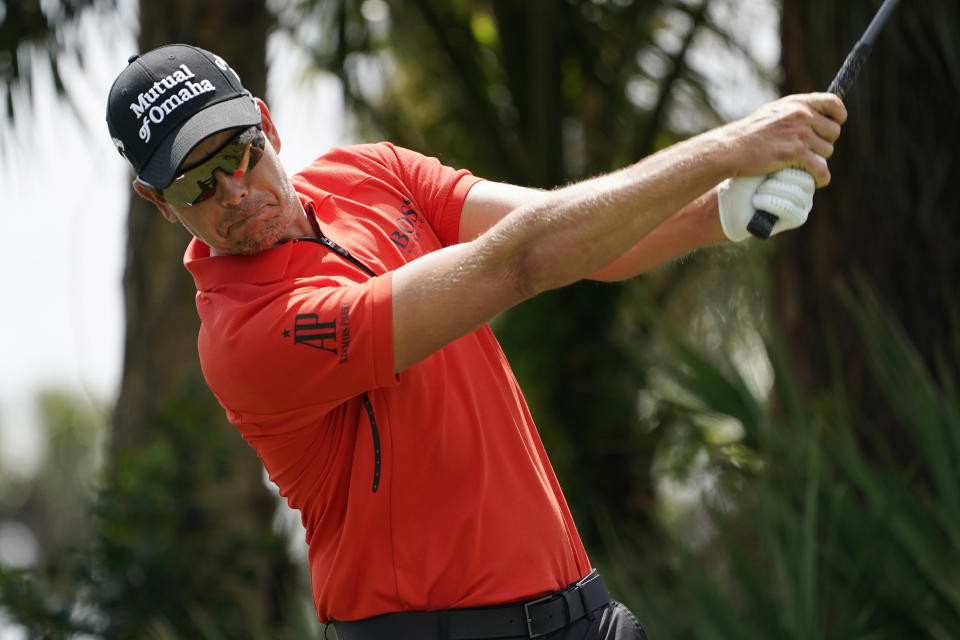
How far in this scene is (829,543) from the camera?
134 inches

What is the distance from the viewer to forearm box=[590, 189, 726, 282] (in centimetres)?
242

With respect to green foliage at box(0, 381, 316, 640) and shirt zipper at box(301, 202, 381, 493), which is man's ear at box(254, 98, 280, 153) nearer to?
shirt zipper at box(301, 202, 381, 493)

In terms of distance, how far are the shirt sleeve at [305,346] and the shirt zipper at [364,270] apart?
3.6 inches

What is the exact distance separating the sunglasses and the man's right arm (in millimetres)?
426

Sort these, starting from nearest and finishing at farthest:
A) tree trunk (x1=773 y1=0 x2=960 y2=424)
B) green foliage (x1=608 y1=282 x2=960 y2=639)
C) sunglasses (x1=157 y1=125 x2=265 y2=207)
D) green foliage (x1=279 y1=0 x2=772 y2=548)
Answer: sunglasses (x1=157 y1=125 x2=265 y2=207) < green foliage (x1=608 y1=282 x2=960 y2=639) < tree trunk (x1=773 y1=0 x2=960 y2=424) < green foliage (x1=279 y1=0 x2=772 y2=548)

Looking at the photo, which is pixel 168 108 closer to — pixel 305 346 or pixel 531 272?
pixel 305 346

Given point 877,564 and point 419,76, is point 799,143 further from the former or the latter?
point 419,76

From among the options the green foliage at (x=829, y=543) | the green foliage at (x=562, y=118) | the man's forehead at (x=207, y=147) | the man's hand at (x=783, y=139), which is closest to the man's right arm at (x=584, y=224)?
the man's hand at (x=783, y=139)

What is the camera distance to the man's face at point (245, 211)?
223 cm

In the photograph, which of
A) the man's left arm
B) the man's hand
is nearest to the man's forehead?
the man's left arm

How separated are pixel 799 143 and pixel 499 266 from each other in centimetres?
54

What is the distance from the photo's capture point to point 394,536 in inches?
87.7

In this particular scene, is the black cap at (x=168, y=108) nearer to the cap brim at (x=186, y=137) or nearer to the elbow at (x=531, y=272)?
the cap brim at (x=186, y=137)

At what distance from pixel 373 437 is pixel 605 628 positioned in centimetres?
60
